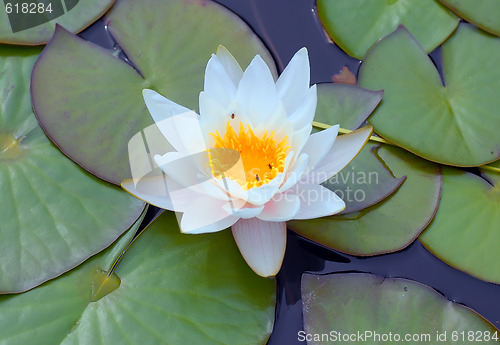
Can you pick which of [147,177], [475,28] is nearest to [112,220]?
[147,177]

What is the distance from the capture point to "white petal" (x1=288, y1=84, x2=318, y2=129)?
5.14 feet

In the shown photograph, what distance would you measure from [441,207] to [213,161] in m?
1.01

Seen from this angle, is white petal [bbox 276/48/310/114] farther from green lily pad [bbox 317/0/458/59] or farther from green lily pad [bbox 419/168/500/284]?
green lily pad [bbox 419/168/500/284]

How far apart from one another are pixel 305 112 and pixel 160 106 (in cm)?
53

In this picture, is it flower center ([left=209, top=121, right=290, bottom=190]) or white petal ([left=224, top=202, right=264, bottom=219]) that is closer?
white petal ([left=224, top=202, right=264, bottom=219])

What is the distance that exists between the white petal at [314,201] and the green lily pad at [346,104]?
1.47 feet

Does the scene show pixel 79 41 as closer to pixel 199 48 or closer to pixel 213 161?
pixel 199 48

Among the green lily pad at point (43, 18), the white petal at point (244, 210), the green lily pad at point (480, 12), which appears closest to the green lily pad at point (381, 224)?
the white petal at point (244, 210)

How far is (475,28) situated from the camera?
2.15 m

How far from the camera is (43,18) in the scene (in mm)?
2055

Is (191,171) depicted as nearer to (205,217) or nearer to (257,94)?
(205,217)

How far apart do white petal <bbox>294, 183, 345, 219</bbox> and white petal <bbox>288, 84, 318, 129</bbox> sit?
9.0 inches

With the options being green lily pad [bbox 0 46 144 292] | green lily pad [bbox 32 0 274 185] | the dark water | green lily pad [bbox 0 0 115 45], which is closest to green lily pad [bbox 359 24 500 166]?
the dark water

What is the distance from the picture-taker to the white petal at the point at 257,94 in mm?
1616
